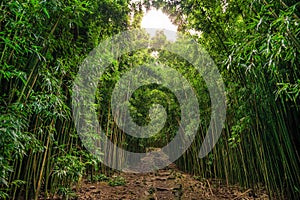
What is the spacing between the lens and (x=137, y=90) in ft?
23.7

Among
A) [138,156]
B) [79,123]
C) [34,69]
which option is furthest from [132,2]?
[138,156]

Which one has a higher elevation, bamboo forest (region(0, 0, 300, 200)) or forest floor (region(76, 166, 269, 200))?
bamboo forest (region(0, 0, 300, 200))

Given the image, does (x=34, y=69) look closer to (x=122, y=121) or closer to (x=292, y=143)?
(x=292, y=143)

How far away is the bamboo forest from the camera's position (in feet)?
5.67

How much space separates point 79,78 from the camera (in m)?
2.98

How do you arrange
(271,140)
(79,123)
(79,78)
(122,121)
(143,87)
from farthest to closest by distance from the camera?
(143,87)
(122,121)
(79,123)
(79,78)
(271,140)

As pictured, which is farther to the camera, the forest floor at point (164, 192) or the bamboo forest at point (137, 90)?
the forest floor at point (164, 192)

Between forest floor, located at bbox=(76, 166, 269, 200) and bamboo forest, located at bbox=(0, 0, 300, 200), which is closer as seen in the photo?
bamboo forest, located at bbox=(0, 0, 300, 200)

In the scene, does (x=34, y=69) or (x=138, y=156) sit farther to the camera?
(x=138, y=156)

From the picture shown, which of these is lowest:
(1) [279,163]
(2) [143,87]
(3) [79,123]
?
(1) [279,163]

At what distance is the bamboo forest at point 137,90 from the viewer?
1.73 m

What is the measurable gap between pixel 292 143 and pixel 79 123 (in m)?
2.75

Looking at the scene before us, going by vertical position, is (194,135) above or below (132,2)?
below

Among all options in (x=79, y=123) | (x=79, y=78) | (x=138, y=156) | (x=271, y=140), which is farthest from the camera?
(x=138, y=156)
